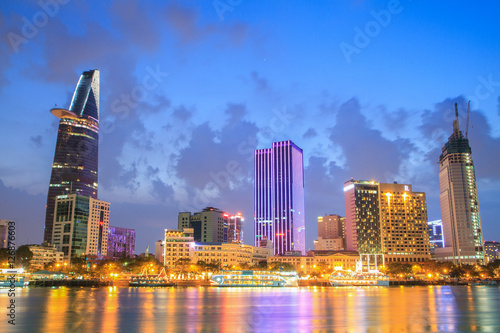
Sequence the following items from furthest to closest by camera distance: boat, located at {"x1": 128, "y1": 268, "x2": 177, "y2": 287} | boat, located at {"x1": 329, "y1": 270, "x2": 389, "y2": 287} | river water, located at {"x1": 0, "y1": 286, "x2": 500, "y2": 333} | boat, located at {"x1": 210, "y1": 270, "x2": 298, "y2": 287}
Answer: boat, located at {"x1": 329, "y1": 270, "x2": 389, "y2": 287}, boat, located at {"x1": 128, "y1": 268, "x2": 177, "y2": 287}, boat, located at {"x1": 210, "y1": 270, "x2": 298, "y2": 287}, river water, located at {"x1": 0, "y1": 286, "x2": 500, "y2": 333}

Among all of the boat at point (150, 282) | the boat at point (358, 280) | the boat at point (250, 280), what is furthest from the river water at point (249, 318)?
the boat at point (358, 280)

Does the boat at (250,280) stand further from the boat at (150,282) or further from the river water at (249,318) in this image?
the river water at (249,318)

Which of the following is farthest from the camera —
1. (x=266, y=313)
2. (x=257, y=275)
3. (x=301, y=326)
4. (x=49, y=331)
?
(x=257, y=275)

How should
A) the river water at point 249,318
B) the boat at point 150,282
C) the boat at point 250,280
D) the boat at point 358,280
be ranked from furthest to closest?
1. the boat at point 358,280
2. the boat at point 150,282
3. the boat at point 250,280
4. the river water at point 249,318

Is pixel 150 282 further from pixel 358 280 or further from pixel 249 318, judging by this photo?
pixel 249 318

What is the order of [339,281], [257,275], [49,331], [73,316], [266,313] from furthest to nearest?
[339,281], [257,275], [266,313], [73,316], [49,331]

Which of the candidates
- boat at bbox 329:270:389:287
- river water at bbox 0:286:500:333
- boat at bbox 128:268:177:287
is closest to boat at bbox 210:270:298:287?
boat at bbox 128:268:177:287

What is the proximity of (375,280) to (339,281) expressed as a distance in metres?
16.1

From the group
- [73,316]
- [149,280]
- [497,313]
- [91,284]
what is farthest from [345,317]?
[91,284]

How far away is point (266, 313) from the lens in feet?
253

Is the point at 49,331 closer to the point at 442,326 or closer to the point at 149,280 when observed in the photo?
the point at 442,326

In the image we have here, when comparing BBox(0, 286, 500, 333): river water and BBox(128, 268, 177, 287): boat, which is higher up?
BBox(128, 268, 177, 287): boat

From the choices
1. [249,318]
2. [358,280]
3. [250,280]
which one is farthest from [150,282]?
[249,318]

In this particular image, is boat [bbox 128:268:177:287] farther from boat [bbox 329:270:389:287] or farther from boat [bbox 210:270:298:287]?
boat [bbox 329:270:389:287]
